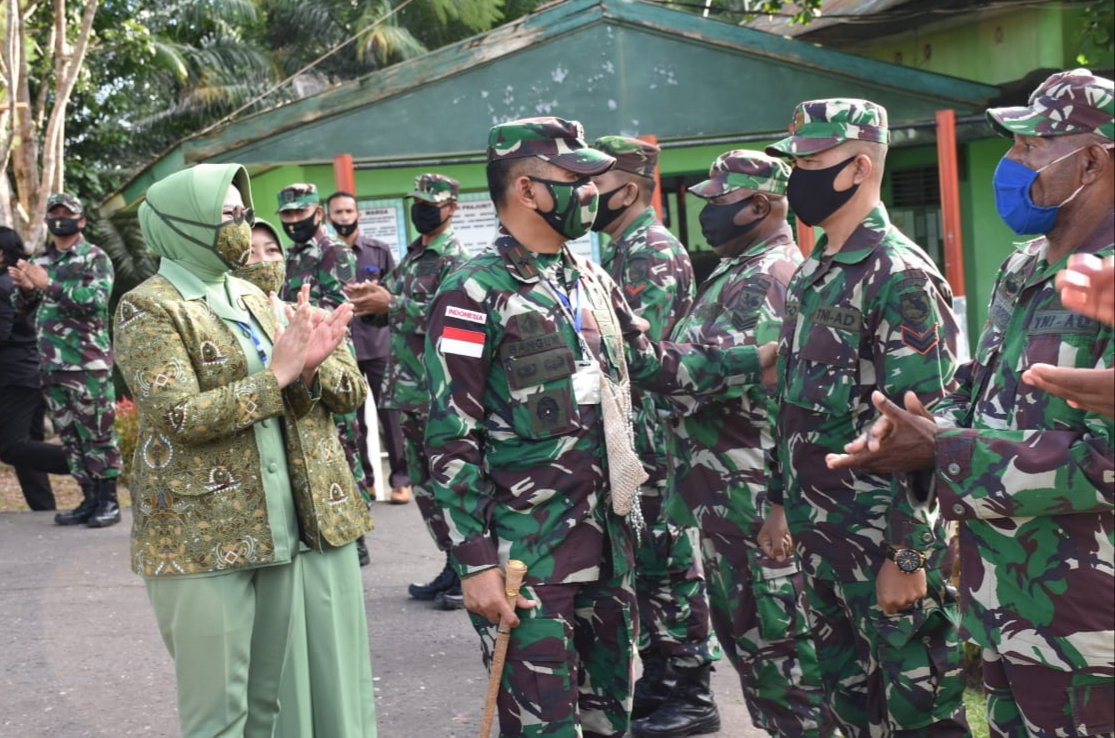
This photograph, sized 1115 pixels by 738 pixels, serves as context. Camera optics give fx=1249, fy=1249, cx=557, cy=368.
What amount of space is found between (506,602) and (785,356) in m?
1.17

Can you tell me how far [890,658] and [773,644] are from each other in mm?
735

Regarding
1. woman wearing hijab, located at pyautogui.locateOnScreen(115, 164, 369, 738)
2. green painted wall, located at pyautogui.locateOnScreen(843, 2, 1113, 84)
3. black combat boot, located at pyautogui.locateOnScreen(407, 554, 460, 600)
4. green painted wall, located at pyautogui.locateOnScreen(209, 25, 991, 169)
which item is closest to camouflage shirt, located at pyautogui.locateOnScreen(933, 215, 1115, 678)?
woman wearing hijab, located at pyautogui.locateOnScreen(115, 164, 369, 738)

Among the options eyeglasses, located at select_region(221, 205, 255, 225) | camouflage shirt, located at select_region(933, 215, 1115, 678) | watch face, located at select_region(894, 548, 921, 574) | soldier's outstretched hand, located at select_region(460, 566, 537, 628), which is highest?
eyeglasses, located at select_region(221, 205, 255, 225)

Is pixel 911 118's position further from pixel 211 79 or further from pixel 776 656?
pixel 211 79

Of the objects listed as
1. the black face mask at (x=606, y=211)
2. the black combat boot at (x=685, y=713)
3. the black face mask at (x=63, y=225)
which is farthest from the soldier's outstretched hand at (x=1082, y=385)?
the black face mask at (x=63, y=225)

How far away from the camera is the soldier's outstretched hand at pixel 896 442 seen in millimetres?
2910

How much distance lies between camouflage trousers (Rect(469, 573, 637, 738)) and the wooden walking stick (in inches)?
1.9

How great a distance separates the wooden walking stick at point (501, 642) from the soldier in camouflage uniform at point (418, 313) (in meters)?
3.28

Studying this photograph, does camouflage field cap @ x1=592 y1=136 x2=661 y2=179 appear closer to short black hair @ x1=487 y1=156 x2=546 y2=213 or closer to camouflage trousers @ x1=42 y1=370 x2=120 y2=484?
short black hair @ x1=487 y1=156 x2=546 y2=213

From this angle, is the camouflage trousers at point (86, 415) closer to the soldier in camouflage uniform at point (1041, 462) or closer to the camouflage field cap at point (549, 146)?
the camouflage field cap at point (549, 146)

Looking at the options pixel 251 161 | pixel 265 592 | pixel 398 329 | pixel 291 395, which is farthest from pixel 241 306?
pixel 251 161

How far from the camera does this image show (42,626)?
6727 millimetres

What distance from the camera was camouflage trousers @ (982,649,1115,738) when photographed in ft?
9.05

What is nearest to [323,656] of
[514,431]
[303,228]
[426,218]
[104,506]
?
[514,431]
